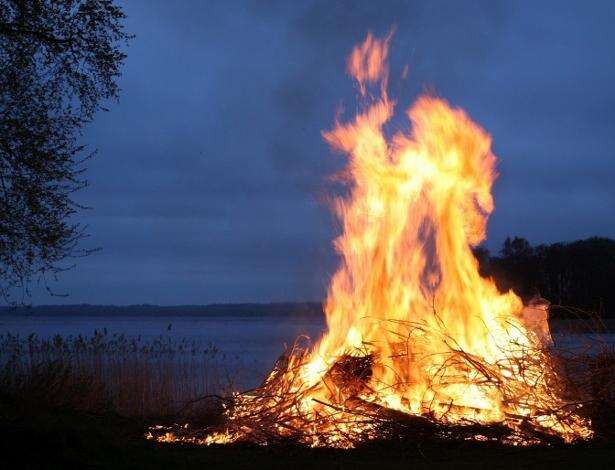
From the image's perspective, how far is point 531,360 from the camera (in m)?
9.55

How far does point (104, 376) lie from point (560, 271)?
21.7 m

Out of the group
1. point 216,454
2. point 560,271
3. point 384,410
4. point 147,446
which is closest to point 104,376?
point 147,446

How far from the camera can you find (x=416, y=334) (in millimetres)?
10203

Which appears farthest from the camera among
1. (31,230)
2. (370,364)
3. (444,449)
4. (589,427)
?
(31,230)

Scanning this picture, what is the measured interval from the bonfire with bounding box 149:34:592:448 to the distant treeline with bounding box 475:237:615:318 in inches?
566

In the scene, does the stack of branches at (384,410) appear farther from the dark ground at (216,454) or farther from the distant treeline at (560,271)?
the distant treeline at (560,271)

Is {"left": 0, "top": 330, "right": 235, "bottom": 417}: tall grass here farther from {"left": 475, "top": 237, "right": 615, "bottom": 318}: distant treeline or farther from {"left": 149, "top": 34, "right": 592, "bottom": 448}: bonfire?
{"left": 475, "top": 237, "right": 615, "bottom": 318}: distant treeline

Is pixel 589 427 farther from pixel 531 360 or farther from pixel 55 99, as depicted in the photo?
pixel 55 99

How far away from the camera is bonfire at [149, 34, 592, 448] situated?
9141 millimetres

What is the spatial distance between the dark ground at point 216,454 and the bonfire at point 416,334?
0.34 metres

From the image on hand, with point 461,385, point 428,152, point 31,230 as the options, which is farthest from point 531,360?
point 31,230

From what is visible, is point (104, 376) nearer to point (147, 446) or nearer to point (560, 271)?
point (147, 446)

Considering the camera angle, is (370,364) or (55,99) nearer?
(370,364)

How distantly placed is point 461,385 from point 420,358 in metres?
0.64
